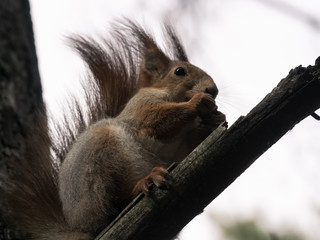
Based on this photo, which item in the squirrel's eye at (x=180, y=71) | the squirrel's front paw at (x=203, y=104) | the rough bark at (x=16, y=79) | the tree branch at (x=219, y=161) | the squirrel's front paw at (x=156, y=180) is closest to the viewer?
the tree branch at (x=219, y=161)

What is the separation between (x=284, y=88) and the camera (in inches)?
58.6

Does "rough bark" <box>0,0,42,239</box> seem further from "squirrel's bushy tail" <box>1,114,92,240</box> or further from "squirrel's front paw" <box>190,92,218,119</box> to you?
"squirrel's front paw" <box>190,92,218,119</box>

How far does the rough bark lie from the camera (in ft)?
8.23

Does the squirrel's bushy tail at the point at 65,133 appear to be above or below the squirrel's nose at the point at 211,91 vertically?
below

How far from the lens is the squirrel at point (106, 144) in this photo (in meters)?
1.98

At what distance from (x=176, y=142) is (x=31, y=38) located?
1362mm

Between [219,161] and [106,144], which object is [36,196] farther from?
[219,161]

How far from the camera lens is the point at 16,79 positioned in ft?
8.98

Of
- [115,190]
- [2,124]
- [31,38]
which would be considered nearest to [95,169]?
[115,190]

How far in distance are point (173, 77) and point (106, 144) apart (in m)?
0.77

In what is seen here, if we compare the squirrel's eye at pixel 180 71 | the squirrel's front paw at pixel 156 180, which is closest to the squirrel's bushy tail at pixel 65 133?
the squirrel's eye at pixel 180 71

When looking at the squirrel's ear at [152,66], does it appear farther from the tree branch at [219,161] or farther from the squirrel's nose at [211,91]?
the tree branch at [219,161]

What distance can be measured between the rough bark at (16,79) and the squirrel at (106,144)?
156 millimetres

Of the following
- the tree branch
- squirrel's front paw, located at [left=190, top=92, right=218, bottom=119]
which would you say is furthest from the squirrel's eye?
the tree branch
